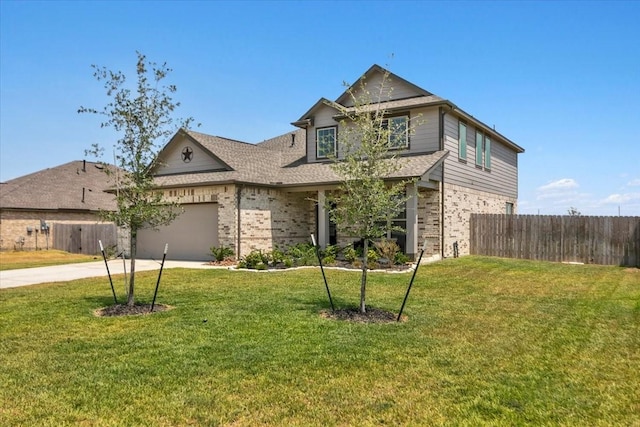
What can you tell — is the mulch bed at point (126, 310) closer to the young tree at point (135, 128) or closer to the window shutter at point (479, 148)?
the young tree at point (135, 128)

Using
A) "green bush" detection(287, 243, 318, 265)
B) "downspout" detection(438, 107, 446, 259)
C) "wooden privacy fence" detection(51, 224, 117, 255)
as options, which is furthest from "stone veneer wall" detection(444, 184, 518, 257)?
"wooden privacy fence" detection(51, 224, 117, 255)

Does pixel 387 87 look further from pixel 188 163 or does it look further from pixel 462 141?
pixel 188 163

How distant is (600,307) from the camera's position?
27.2 ft

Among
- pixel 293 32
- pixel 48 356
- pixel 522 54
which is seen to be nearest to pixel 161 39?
pixel 293 32

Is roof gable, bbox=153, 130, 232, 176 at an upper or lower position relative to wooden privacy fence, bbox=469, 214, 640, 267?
upper

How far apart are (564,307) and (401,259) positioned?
6.48m

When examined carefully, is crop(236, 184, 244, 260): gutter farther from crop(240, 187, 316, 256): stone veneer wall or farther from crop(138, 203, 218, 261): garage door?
crop(138, 203, 218, 261): garage door

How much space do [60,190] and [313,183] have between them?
21.8 metres

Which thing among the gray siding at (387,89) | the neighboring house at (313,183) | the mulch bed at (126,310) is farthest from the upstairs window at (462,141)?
the mulch bed at (126,310)

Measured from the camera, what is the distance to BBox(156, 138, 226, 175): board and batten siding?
1917 centimetres

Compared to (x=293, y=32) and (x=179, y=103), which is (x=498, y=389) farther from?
(x=293, y=32)

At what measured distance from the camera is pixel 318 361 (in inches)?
203

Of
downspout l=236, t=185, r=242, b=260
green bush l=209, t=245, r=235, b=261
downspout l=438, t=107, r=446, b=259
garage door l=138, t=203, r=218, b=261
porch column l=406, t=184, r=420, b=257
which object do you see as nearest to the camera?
porch column l=406, t=184, r=420, b=257

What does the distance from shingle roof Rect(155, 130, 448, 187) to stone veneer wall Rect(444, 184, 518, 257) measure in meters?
2.06
